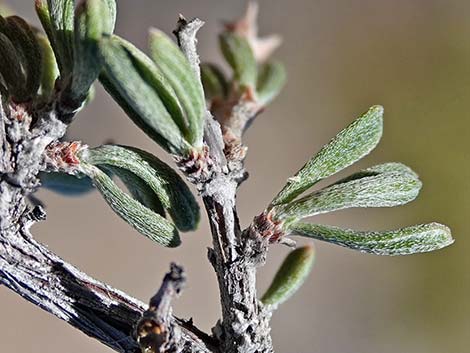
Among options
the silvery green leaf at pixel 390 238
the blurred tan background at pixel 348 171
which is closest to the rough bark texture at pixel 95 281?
the silvery green leaf at pixel 390 238

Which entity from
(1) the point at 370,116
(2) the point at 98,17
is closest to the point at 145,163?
(2) the point at 98,17

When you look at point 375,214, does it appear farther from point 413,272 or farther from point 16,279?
point 16,279

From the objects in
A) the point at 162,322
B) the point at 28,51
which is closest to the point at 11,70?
the point at 28,51

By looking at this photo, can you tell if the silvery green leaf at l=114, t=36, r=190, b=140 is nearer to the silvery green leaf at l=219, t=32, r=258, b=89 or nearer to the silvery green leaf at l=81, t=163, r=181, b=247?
the silvery green leaf at l=81, t=163, r=181, b=247

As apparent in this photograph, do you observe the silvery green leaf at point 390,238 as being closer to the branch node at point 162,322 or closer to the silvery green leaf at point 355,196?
the silvery green leaf at point 355,196

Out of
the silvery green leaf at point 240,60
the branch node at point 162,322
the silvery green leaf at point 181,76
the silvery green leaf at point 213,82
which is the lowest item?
the branch node at point 162,322
